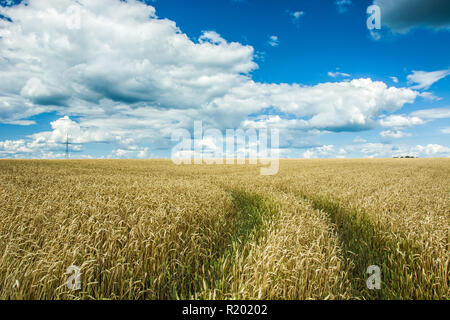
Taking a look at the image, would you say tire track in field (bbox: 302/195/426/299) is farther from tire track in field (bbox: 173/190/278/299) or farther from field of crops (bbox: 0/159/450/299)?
tire track in field (bbox: 173/190/278/299)

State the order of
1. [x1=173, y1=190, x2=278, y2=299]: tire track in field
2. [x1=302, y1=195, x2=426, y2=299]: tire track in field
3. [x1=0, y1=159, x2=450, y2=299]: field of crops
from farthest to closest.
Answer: [x1=302, y1=195, x2=426, y2=299]: tire track in field
[x1=173, y1=190, x2=278, y2=299]: tire track in field
[x1=0, y1=159, x2=450, y2=299]: field of crops

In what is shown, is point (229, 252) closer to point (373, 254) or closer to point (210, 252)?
point (210, 252)

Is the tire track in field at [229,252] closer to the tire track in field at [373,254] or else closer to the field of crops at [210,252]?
the field of crops at [210,252]

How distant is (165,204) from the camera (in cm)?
717

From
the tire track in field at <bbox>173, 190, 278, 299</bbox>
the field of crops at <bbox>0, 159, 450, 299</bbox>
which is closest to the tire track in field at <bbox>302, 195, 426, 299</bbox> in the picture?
the field of crops at <bbox>0, 159, 450, 299</bbox>

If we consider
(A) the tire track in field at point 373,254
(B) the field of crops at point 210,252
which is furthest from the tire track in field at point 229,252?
(A) the tire track in field at point 373,254

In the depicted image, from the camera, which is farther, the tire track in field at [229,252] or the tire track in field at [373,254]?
the tire track in field at [373,254]

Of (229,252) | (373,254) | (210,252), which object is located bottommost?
(373,254)

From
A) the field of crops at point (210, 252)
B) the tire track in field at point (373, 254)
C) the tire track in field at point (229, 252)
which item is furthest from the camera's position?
the tire track in field at point (373, 254)

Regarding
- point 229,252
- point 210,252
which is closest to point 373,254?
point 229,252

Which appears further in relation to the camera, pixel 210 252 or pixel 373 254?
pixel 373 254
